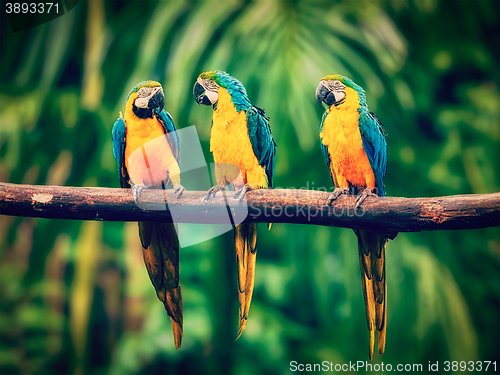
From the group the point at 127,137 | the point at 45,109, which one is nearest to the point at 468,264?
the point at 127,137

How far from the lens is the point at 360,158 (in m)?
1.18

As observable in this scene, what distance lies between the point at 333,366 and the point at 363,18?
7.77 feet

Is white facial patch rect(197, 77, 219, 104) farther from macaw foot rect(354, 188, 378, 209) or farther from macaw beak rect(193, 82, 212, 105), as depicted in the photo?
macaw foot rect(354, 188, 378, 209)

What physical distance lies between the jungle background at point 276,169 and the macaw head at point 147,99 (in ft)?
1.93

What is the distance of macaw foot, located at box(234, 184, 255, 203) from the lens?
1.07 meters

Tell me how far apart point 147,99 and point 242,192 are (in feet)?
1.50

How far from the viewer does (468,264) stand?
2430 mm

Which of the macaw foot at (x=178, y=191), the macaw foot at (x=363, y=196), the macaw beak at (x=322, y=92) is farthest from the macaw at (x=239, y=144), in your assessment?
the macaw foot at (x=363, y=196)

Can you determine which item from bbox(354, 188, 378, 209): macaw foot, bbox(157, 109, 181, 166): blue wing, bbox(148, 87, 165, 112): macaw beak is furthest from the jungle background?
bbox(354, 188, 378, 209): macaw foot

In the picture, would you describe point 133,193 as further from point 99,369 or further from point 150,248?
point 99,369

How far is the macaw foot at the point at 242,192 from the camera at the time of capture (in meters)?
1.07

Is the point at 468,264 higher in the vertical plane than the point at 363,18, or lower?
lower

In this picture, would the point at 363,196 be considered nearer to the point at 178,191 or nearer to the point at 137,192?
the point at 178,191

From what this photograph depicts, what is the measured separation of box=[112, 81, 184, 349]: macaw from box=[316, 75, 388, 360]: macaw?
0.56 meters
